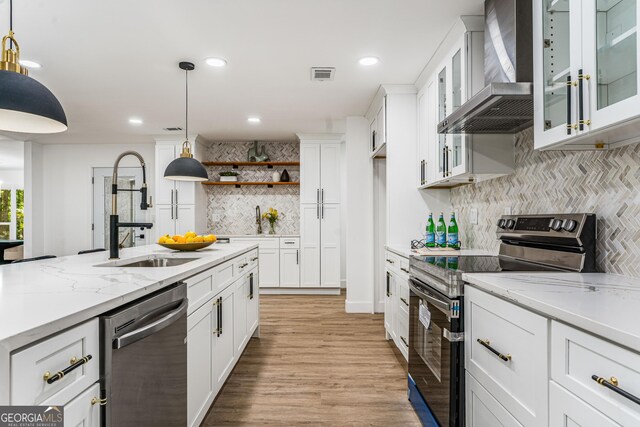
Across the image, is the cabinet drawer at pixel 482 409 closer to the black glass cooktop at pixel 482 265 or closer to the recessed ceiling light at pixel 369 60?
the black glass cooktop at pixel 482 265

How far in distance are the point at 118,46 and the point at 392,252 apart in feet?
8.97

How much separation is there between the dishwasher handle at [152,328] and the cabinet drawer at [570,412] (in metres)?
1.27

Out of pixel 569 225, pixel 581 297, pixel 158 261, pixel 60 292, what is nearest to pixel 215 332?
pixel 158 261

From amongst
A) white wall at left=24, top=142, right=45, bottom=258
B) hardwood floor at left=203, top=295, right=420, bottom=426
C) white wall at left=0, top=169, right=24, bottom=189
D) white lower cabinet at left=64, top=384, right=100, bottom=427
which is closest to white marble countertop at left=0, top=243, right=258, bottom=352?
white lower cabinet at left=64, top=384, right=100, bottom=427

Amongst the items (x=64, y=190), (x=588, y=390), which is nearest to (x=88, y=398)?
(x=588, y=390)

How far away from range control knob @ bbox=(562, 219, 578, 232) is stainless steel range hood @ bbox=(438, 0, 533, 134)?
1.92 feet

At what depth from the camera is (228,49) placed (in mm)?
2834

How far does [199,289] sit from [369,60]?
2.25 meters

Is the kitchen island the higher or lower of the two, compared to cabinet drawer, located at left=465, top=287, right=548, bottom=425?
higher

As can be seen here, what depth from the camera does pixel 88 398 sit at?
1.01 meters

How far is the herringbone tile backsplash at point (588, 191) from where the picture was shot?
4.93 feet

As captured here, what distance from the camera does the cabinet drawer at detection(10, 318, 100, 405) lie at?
2.58 ft

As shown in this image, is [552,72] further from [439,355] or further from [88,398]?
[88,398]

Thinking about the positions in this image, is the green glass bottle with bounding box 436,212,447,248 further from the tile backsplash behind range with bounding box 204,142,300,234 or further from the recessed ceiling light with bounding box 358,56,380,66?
the tile backsplash behind range with bounding box 204,142,300,234
